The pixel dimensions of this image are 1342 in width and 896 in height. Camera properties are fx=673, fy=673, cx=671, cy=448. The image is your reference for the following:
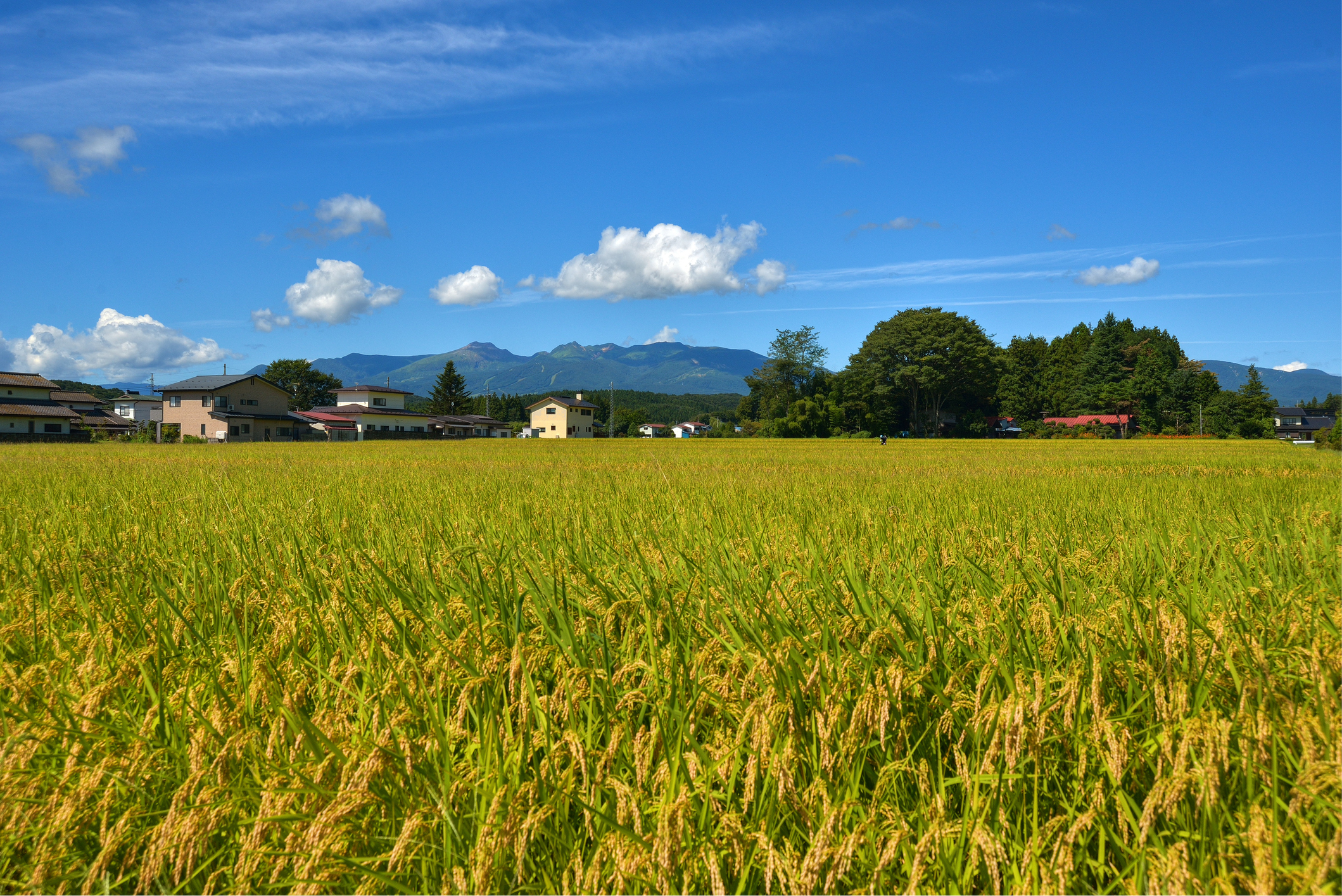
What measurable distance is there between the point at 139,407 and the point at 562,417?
57.4m

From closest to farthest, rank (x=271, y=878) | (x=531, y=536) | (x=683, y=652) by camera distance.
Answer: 1. (x=271, y=878)
2. (x=683, y=652)
3. (x=531, y=536)

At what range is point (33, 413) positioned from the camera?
61.7 metres

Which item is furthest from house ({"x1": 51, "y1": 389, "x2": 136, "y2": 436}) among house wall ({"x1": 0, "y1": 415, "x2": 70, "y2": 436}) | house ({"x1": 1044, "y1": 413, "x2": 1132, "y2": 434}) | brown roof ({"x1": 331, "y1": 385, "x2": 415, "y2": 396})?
house ({"x1": 1044, "y1": 413, "x2": 1132, "y2": 434})

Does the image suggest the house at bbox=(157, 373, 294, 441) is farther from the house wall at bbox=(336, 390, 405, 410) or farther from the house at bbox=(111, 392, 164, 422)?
the house wall at bbox=(336, 390, 405, 410)

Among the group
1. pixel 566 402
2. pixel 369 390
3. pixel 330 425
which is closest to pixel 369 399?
pixel 369 390

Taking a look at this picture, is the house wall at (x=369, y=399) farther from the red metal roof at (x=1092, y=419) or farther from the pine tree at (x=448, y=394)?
the red metal roof at (x=1092, y=419)

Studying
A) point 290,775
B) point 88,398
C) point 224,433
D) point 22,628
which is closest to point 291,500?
point 22,628

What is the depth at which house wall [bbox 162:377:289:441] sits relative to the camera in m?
70.4

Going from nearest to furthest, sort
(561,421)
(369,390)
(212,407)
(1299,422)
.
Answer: (212,407) → (369,390) → (561,421) → (1299,422)

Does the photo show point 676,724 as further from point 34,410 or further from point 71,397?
point 71,397

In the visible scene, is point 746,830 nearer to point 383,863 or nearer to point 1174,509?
point 383,863

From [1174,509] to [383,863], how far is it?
638 centimetres

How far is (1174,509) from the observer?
18.4 ft

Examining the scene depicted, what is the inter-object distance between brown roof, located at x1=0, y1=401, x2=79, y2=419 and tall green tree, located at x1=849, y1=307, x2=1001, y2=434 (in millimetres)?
80656
